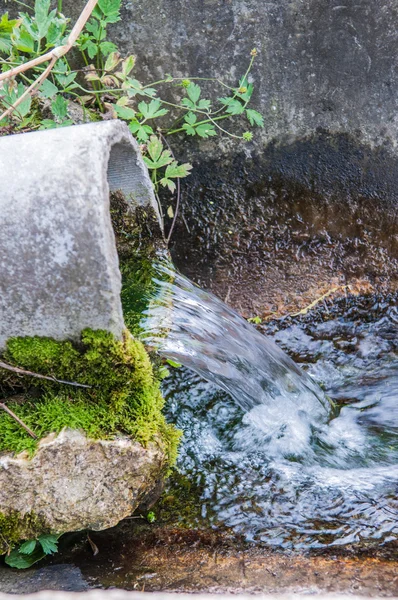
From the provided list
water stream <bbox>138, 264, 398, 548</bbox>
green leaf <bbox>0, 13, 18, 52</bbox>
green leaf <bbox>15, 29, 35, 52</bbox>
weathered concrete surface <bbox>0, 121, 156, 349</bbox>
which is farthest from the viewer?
green leaf <bbox>15, 29, 35, 52</bbox>

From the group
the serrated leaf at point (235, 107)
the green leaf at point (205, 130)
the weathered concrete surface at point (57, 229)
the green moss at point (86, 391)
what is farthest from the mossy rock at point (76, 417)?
the serrated leaf at point (235, 107)

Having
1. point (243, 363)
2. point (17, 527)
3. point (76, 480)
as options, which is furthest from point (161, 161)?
point (17, 527)

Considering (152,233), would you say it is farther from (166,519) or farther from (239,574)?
(239,574)

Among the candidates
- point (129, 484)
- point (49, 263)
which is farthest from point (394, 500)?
point (49, 263)

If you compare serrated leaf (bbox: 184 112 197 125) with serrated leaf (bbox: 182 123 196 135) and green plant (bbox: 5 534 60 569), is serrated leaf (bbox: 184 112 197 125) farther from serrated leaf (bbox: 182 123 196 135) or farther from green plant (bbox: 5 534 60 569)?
green plant (bbox: 5 534 60 569)

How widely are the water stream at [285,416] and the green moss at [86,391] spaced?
1.22 ft

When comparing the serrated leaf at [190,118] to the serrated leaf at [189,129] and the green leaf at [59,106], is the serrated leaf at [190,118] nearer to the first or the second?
the serrated leaf at [189,129]

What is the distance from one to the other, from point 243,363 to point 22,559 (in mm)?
1331

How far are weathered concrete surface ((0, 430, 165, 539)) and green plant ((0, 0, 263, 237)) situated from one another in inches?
59.3

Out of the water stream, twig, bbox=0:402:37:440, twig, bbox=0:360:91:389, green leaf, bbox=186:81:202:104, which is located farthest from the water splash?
green leaf, bbox=186:81:202:104

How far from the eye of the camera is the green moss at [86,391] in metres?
1.70

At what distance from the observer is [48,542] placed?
183cm

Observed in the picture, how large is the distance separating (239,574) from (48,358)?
93 cm

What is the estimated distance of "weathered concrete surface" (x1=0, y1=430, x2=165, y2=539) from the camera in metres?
1.69
